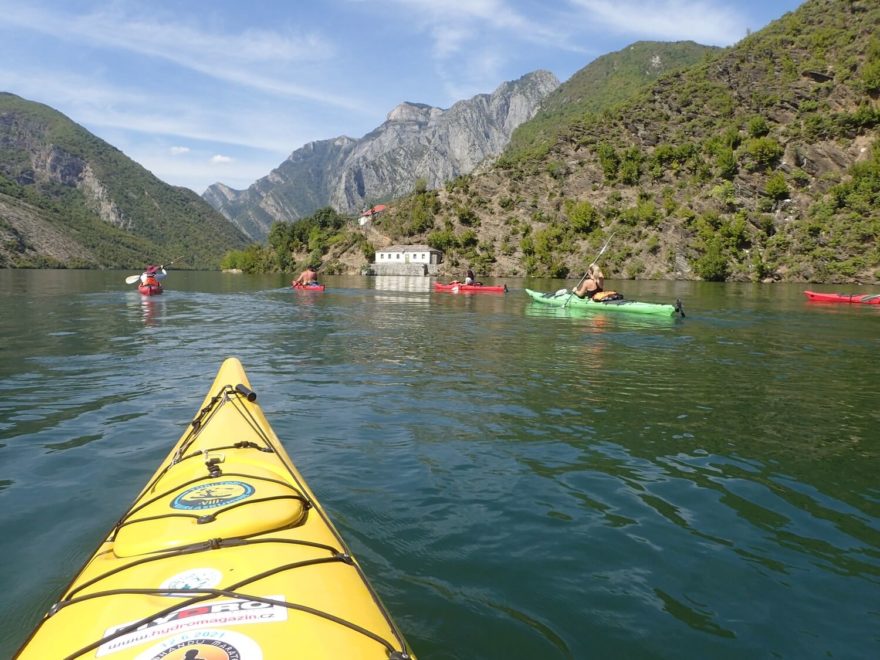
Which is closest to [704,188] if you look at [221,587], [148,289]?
[148,289]

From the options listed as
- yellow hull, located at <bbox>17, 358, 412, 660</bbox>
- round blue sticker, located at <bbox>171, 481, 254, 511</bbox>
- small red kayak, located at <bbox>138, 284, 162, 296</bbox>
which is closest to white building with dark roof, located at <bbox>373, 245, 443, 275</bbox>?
small red kayak, located at <bbox>138, 284, 162, 296</bbox>

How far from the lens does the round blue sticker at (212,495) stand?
4055 mm

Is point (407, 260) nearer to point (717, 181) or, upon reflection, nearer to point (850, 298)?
point (717, 181)

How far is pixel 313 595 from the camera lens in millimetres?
3029

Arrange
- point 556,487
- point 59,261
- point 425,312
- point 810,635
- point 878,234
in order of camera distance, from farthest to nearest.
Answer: point 59,261 < point 878,234 < point 425,312 < point 556,487 < point 810,635

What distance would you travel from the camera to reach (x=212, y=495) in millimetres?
4223

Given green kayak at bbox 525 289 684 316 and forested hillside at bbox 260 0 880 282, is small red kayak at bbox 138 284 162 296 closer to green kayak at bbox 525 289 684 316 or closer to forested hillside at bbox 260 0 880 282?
green kayak at bbox 525 289 684 316

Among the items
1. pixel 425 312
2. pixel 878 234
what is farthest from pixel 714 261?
pixel 425 312

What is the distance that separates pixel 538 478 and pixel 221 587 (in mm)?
4579

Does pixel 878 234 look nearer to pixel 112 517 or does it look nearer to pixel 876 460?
pixel 876 460

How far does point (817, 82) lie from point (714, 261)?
1647 inches

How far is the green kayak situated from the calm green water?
6547 millimetres

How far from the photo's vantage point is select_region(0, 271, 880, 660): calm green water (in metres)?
4.21

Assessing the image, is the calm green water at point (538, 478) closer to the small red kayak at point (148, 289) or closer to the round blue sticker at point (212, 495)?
the round blue sticker at point (212, 495)
